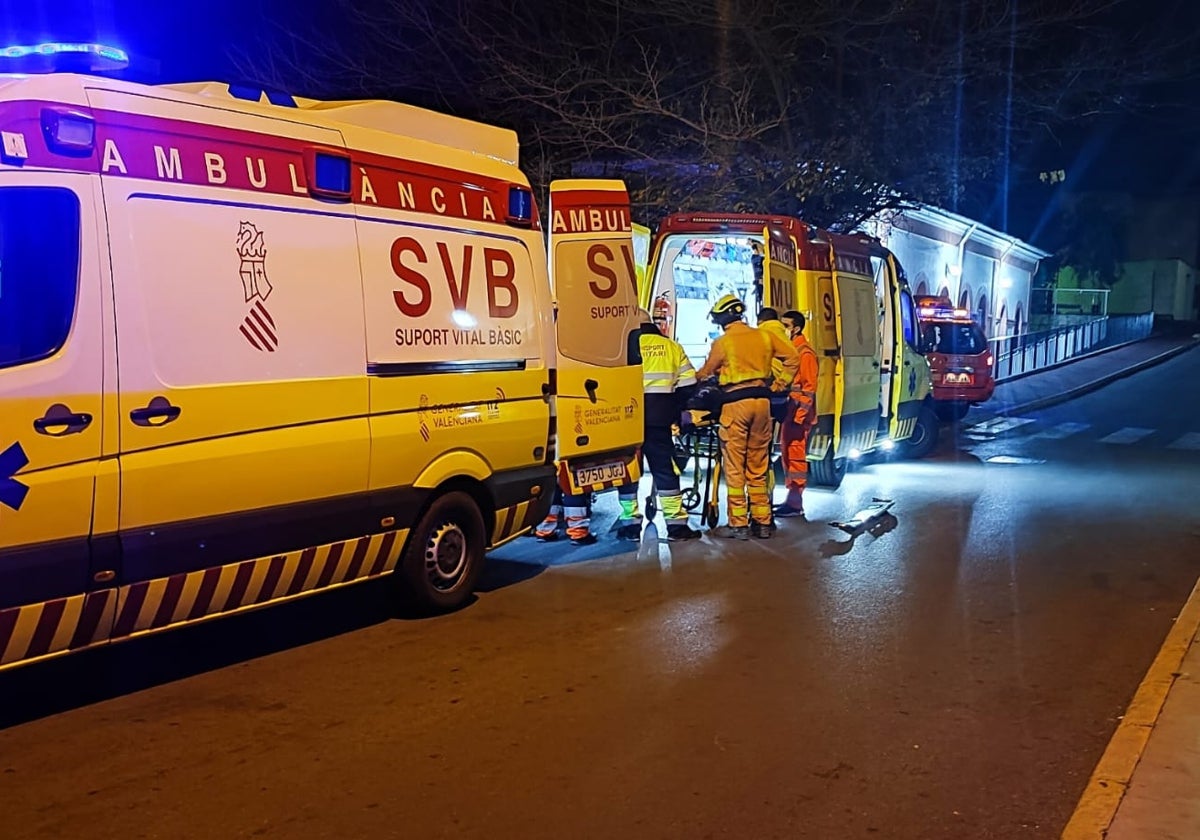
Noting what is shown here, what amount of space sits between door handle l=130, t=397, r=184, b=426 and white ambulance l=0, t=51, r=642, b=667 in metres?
A: 0.01

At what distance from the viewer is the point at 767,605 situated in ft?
23.2

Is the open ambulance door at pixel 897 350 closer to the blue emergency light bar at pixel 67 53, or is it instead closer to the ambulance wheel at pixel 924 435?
the ambulance wheel at pixel 924 435

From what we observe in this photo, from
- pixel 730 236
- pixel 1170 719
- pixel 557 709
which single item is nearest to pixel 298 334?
pixel 557 709

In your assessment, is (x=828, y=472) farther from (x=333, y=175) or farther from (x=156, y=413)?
(x=156, y=413)

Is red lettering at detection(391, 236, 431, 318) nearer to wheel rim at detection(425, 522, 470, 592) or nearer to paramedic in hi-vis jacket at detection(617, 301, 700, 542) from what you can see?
wheel rim at detection(425, 522, 470, 592)

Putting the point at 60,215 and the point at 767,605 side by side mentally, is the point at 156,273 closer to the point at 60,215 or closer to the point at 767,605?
the point at 60,215

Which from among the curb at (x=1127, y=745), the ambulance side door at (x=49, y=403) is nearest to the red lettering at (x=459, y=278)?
the ambulance side door at (x=49, y=403)

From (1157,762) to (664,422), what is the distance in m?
5.26

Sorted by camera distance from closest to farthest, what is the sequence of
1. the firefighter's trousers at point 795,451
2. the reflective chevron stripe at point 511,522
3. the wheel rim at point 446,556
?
1. the wheel rim at point 446,556
2. the reflective chevron stripe at point 511,522
3. the firefighter's trousers at point 795,451

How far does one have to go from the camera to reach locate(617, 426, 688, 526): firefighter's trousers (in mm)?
9180

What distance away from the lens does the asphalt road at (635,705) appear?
4.11 metres

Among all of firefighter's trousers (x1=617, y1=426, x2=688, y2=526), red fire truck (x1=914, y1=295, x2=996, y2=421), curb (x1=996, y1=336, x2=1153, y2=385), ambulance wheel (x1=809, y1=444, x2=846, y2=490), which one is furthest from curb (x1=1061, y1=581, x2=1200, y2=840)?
curb (x1=996, y1=336, x2=1153, y2=385)

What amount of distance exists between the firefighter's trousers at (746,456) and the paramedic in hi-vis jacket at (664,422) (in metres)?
0.42

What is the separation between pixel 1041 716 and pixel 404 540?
136 inches
